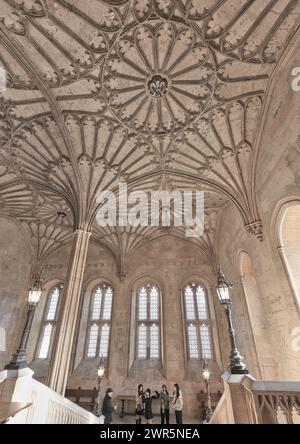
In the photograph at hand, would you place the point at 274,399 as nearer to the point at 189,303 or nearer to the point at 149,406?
the point at 149,406

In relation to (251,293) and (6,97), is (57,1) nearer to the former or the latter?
(6,97)

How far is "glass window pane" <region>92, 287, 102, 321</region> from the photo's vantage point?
14.1 m

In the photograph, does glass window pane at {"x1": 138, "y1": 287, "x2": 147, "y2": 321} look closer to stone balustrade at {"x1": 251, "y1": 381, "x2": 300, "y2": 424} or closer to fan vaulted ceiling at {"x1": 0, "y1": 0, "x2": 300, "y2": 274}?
fan vaulted ceiling at {"x1": 0, "y1": 0, "x2": 300, "y2": 274}

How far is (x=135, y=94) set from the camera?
→ 26.8 ft

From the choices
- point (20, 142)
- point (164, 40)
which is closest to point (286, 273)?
point (164, 40)

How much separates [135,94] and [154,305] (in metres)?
11.7

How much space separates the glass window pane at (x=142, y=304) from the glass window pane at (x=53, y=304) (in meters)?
5.60

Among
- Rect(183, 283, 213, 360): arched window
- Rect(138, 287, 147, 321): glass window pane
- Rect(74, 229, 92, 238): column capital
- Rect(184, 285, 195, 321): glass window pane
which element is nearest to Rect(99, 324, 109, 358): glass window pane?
Rect(138, 287, 147, 321): glass window pane

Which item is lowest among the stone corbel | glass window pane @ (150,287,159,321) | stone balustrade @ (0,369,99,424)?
stone balustrade @ (0,369,99,424)

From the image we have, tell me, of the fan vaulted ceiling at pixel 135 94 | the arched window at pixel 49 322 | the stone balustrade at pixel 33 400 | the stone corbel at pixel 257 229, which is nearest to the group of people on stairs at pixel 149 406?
the stone balustrade at pixel 33 400

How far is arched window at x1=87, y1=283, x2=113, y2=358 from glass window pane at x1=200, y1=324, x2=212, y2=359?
5.61 m

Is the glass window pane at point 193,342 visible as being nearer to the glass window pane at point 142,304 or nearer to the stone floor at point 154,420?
the stone floor at point 154,420

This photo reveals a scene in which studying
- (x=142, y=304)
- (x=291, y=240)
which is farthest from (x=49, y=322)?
(x=291, y=240)

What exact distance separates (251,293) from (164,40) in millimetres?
10334
